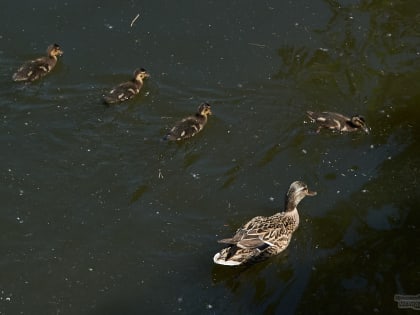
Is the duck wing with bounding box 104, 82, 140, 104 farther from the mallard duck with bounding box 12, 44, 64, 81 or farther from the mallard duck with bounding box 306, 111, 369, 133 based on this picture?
the mallard duck with bounding box 306, 111, 369, 133

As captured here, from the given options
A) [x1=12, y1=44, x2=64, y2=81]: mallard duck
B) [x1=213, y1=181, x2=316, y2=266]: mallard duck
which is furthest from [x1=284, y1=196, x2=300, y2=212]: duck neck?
[x1=12, y1=44, x2=64, y2=81]: mallard duck

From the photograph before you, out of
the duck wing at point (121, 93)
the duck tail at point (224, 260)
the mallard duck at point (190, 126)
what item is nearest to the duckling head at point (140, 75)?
the duck wing at point (121, 93)

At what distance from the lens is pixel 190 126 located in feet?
21.0

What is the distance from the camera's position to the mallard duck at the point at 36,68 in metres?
6.79

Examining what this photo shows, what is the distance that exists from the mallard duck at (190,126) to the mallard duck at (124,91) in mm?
574

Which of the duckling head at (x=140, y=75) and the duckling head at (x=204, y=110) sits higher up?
the duckling head at (x=140, y=75)

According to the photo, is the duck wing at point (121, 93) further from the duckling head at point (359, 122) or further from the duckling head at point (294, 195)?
the duckling head at point (359, 122)

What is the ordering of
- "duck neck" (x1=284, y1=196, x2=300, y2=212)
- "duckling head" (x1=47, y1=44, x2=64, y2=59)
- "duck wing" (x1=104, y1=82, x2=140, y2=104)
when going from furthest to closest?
"duckling head" (x1=47, y1=44, x2=64, y2=59) < "duck wing" (x1=104, y1=82, x2=140, y2=104) < "duck neck" (x1=284, y1=196, x2=300, y2=212)

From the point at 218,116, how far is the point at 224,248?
1736 mm

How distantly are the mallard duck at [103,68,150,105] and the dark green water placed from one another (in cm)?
9

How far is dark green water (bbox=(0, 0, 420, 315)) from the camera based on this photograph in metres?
5.25

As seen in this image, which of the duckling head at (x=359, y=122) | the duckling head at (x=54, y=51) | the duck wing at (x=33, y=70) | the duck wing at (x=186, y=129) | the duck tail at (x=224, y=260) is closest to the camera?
the duck tail at (x=224, y=260)

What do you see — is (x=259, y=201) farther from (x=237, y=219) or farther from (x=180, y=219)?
(x=180, y=219)

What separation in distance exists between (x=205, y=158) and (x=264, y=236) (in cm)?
119
